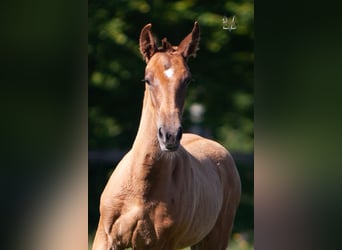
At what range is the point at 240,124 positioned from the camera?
10.2ft

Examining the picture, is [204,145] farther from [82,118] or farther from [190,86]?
[82,118]

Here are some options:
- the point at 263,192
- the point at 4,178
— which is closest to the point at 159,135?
the point at 263,192

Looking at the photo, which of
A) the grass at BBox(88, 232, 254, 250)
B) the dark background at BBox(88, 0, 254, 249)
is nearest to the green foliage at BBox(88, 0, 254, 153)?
the dark background at BBox(88, 0, 254, 249)

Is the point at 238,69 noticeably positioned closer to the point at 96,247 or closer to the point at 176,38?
the point at 176,38

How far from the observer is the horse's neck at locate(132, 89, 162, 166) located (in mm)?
2629

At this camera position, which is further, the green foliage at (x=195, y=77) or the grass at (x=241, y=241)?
the grass at (x=241, y=241)

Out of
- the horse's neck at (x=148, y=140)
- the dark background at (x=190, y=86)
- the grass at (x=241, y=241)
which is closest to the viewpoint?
A: the horse's neck at (x=148, y=140)

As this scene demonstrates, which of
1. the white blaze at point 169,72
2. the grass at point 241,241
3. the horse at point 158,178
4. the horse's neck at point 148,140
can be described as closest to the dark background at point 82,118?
the grass at point 241,241

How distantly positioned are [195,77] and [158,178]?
713mm

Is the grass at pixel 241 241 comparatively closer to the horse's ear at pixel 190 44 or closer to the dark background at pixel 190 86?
the dark background at pixel 190 86

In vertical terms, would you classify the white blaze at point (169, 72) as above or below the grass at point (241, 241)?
above

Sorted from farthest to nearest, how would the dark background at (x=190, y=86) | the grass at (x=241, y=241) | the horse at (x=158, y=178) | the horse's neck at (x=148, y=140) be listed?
the grass at (x=241, y=241) < the dark background at (x=190, y=86) < the horse's neck at (x=148, y=140) < the horse at (x=158, y=178)

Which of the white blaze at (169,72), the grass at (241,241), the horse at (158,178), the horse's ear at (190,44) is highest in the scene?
the horse's ear at (190,44)

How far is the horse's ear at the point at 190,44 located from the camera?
8.86ft
